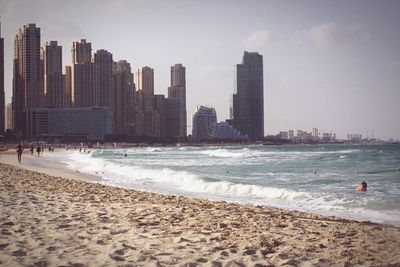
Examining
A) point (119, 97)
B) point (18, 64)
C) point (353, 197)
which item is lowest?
point (353, 197)

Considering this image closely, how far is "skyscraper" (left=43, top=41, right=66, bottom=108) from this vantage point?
17975 cm

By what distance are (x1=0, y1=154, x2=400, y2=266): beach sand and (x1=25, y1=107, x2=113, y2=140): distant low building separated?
168353 millimetres

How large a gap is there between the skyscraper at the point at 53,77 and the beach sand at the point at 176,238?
18737 cm

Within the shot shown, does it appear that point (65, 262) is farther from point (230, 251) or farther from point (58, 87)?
point (58, 87)

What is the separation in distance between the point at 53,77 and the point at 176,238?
7548 inches

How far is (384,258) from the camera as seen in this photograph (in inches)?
208

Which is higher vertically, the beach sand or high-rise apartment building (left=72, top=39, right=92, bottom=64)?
high-rise apartment building (left=72, top=39, right=92, bottom=64)

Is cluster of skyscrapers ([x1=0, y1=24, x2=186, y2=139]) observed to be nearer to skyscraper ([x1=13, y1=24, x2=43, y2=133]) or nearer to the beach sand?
skyscraper ([x1=13, y1=24, x2=43, y2=133])

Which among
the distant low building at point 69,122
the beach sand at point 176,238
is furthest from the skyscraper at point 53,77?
the beach sand at point 176,238

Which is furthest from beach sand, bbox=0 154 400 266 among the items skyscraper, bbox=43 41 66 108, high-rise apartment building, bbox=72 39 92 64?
high-rise apartment building, bbox=72 39 92 64

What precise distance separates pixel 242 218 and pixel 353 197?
727 cm

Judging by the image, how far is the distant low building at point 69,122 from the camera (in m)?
164

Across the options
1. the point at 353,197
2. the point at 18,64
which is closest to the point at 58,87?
the point at 18,64

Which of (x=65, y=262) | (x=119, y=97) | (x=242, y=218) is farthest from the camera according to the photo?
(x=119, y=97)
